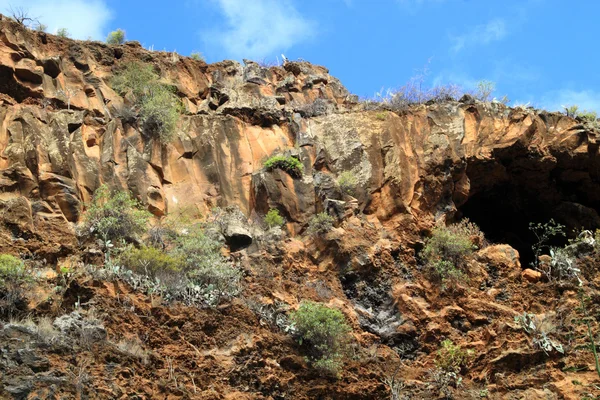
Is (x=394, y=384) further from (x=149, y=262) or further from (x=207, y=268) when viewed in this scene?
(x=149, y=262)

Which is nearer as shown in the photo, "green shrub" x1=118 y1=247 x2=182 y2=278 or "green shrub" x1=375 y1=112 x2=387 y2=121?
"green shrub" x1=118 y1=247 x2=182 y2=278

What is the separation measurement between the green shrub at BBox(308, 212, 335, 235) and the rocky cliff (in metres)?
0.27

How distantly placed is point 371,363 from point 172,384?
3.92m

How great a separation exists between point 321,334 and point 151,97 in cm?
775

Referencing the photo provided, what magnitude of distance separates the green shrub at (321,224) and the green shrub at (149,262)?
3367 millimetres

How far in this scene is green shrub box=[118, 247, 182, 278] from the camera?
14383 millimetres

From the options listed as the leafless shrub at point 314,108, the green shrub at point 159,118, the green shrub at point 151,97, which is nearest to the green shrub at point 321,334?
the green shrub at point 159,118

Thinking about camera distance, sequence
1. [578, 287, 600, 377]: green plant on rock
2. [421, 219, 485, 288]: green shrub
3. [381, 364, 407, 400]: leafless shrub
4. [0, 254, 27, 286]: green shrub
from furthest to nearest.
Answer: [421, 219, 485, 288]: green shrub, [381, 364, 407, 400]: leafless shrub, [578, 287, 600, 377]: green plant on rock, [0, 254, 27, 286]: green shrub

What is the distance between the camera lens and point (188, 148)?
18.3m

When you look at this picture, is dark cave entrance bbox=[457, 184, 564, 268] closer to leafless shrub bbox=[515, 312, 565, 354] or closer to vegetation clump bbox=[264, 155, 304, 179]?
vegetation clump bbox=[264, 155, 304, 179]

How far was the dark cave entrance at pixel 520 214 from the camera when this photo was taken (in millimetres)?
21516

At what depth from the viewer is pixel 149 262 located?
47.5ft

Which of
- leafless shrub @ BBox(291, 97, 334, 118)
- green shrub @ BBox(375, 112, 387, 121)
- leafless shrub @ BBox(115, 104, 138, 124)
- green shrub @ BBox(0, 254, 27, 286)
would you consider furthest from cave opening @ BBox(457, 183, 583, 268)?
green shrub @ BBox(0, 254, 27, 286)

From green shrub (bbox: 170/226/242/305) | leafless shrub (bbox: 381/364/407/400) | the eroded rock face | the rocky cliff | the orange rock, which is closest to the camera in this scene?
the rocky cliff
